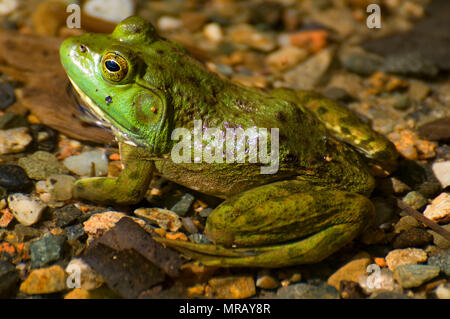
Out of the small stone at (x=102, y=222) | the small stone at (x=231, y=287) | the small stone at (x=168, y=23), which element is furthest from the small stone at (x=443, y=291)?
the small stone at (x=168, y=23)

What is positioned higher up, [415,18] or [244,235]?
[415,18]

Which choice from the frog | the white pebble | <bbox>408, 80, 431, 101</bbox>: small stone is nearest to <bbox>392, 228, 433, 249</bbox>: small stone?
the frog

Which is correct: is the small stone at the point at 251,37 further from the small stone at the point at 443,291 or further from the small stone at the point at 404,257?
the small stone at the point at 443,291

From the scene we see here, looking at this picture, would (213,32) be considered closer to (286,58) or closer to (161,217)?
(286,58)

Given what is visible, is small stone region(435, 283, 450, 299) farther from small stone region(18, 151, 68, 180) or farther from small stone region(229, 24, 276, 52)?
small stone region(229, 24, 276, 52)
